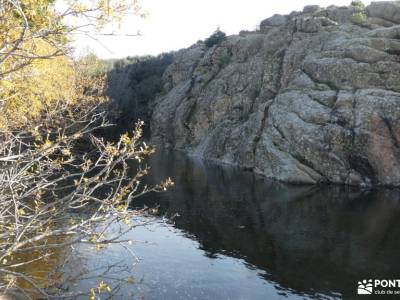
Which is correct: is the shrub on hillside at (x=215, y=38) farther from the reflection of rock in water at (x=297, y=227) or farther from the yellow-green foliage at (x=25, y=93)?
the yellow-green foliage at (x=25, y=93)

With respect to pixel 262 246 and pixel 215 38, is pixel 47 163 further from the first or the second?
pixel 215 38

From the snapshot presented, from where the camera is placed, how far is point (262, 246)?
104ft

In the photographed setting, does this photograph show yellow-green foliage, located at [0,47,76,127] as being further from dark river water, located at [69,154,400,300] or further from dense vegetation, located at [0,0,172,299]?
dark river water, located at [69,154,400,300]

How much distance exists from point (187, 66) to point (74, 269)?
102 meters

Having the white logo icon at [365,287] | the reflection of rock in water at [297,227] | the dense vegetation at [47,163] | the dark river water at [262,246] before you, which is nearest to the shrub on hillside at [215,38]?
the reflection of rock in water at [297,227]

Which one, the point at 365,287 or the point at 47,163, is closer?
the point at 47,163

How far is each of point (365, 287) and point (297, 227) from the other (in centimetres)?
1259

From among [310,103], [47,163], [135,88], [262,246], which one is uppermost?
[135,88]

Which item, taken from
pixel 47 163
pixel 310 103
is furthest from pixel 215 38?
pixel 47 163

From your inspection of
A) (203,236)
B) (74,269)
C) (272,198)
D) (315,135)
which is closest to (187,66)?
(315,135)

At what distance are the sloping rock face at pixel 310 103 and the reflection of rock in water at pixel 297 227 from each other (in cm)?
671

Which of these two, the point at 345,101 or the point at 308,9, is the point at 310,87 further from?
the point at 308,9

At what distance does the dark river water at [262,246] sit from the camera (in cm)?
2441

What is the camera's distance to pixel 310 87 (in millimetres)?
69750
